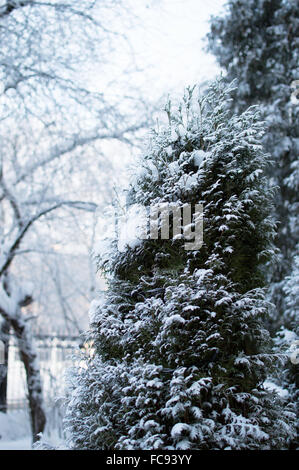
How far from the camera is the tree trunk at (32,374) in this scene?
6.80 m

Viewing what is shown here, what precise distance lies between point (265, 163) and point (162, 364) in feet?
5.29

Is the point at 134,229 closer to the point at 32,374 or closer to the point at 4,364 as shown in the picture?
the point at 32,374

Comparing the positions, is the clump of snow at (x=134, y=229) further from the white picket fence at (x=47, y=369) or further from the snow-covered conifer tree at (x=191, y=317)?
the white picket fence at (x=47, y=369)

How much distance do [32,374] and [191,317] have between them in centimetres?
536

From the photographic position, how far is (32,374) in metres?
7.04

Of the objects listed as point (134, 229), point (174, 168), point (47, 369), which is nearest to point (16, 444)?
point (47, 369)

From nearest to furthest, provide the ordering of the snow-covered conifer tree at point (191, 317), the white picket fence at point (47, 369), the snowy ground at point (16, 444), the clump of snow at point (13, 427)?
the snow-covered conifer tree at point (191, 317)
the snowy ground at point (16, 444)
the clump of snow at point (13, 427)
the white picket fence at point (47, 369)

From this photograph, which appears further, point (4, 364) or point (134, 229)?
point (4, 364)

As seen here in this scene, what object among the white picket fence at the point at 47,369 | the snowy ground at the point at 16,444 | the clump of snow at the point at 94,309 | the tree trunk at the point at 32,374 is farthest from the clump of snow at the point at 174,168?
the white picket fence at the point at 47,369

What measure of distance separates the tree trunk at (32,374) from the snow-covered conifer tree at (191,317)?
4.19 metres

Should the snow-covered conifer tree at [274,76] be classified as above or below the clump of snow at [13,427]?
above

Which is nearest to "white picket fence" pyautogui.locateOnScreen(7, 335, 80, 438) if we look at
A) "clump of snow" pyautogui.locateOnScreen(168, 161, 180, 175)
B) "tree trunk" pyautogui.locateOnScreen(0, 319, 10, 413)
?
"tree trunk" pyautogui.locateOnScreen(0, 319, 10, 413)
